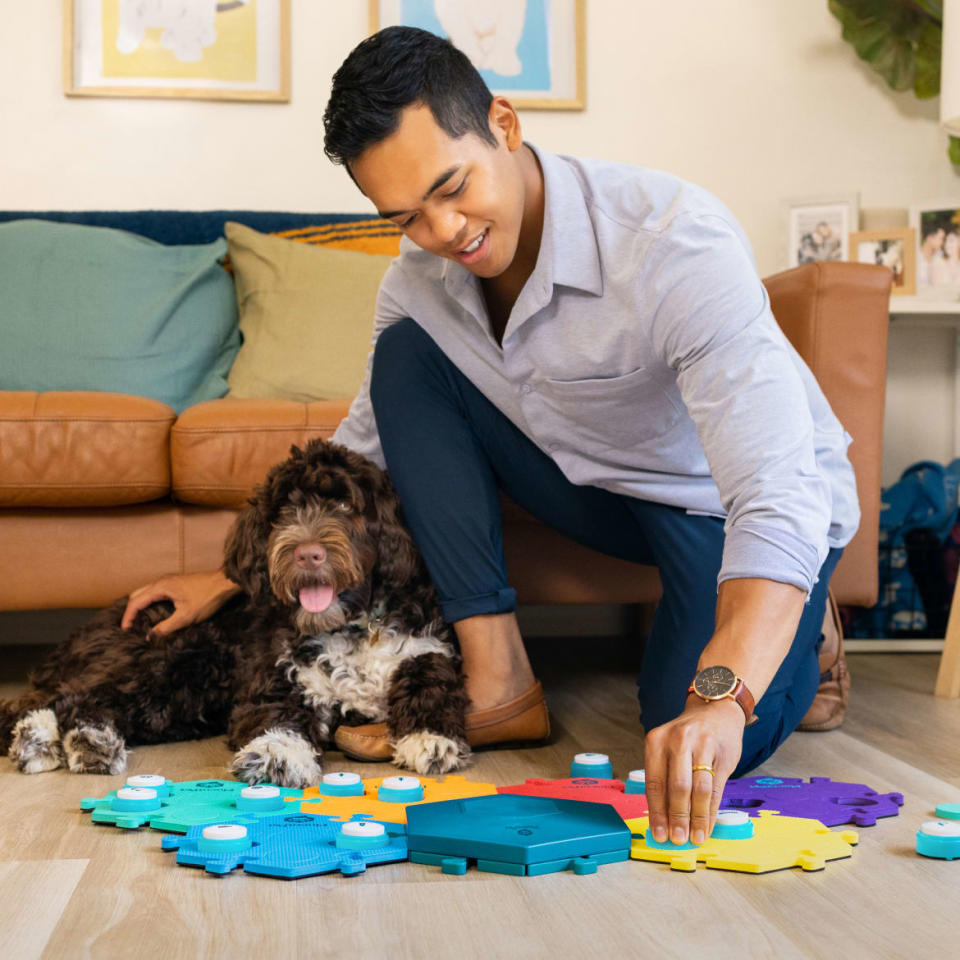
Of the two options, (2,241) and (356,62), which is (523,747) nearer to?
(356,62)

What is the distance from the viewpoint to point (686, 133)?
3.93 meters

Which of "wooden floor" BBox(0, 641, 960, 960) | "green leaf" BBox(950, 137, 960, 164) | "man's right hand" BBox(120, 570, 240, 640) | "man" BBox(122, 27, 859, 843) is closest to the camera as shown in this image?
"wooden floor" BBox(0, 641, 960, 960)

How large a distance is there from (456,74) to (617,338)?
1.47 ft

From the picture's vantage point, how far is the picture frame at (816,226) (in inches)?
152

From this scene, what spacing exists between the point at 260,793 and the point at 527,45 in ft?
9.88

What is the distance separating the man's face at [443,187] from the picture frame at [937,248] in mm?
2577

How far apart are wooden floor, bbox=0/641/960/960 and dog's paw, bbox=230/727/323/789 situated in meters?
0.24

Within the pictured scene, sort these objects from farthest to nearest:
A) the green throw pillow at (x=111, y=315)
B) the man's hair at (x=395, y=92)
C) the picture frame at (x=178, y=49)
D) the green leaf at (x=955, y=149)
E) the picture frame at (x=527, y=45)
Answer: the green leaf at (x=955, y=149), the picture frame at (x=527, y=45), the picture frame at (x=178, y=49), the green throw pillow at (x=111, y=315), the man's hair at (x=395, y=92)

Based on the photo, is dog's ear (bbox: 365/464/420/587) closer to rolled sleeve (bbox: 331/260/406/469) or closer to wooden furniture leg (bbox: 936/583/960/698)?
rolled sleeve (bbox: 331/260/406/469)

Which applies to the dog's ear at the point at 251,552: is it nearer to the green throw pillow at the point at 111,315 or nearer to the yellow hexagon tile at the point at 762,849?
the yellow hexagon tile at the point at 762,849

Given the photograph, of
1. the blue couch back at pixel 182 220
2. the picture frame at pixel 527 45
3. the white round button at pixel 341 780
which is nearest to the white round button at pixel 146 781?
the white round button at pixel 341 780

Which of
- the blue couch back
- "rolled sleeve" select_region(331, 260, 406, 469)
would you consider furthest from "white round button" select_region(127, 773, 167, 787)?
the blue couch back

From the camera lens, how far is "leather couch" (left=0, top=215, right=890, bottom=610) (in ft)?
8.09

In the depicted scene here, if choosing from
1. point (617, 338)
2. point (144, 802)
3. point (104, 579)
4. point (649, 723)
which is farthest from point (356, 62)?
point (104, 579)
